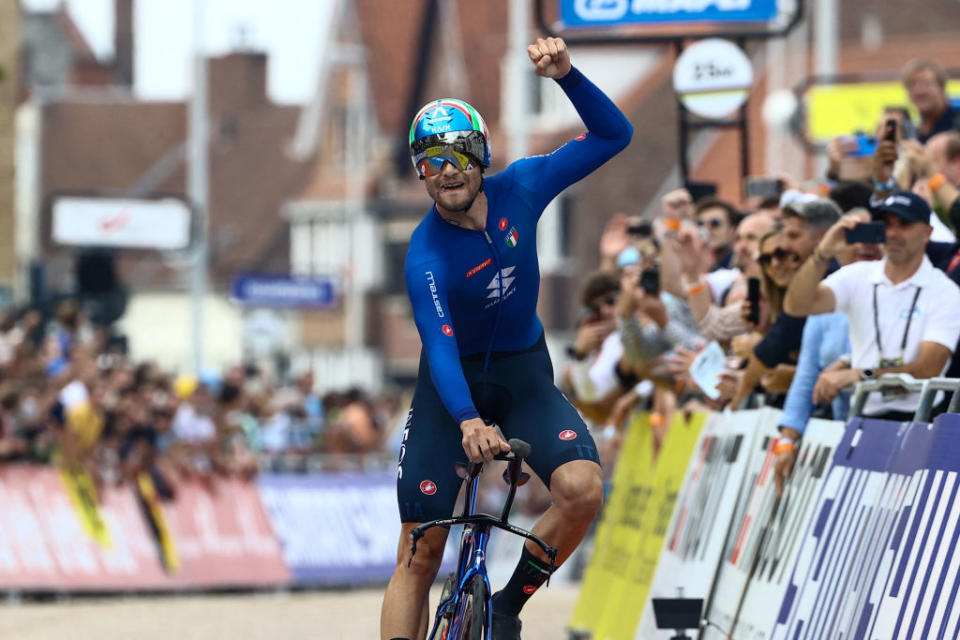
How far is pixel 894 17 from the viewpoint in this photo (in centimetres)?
4653

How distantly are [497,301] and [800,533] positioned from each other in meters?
1.68

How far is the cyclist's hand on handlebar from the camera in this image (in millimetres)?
6727

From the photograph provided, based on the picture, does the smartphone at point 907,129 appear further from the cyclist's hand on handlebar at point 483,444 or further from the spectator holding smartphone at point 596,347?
the cyclist's hand on handlebar at point 483,444

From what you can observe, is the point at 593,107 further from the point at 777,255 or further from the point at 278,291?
the point at 278,291

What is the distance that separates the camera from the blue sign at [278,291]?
28328 millimetres

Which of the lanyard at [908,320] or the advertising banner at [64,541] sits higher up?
the lanyard at [908,320]

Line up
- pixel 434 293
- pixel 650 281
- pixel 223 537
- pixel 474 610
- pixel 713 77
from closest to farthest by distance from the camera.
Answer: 1. pixel 474 610
2. pixel 434 293
3. pixel 650 281
4. pixel 713 77
5. pixel 223 537

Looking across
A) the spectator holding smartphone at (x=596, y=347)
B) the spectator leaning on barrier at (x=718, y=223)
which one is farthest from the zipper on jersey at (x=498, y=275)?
the spectator holding smartphone at (x=596, y=347)

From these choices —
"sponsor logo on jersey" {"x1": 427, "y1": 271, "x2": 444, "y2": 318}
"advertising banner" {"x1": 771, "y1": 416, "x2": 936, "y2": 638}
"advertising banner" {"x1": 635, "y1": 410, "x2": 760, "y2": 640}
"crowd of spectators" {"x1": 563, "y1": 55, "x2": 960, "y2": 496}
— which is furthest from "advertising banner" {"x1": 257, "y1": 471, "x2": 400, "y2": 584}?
"sponsor logo on jersey" {"x1": 427, "y1": 271, "x2": 444, "y2": 318}

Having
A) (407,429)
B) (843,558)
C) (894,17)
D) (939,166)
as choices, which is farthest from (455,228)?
(894,17)

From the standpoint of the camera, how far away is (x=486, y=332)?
24.8 ft

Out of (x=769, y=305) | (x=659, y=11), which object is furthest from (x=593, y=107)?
(x=659, y=11)

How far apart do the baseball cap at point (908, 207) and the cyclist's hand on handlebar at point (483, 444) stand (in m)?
2.08

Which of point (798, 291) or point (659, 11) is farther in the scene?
point (659, 11)
